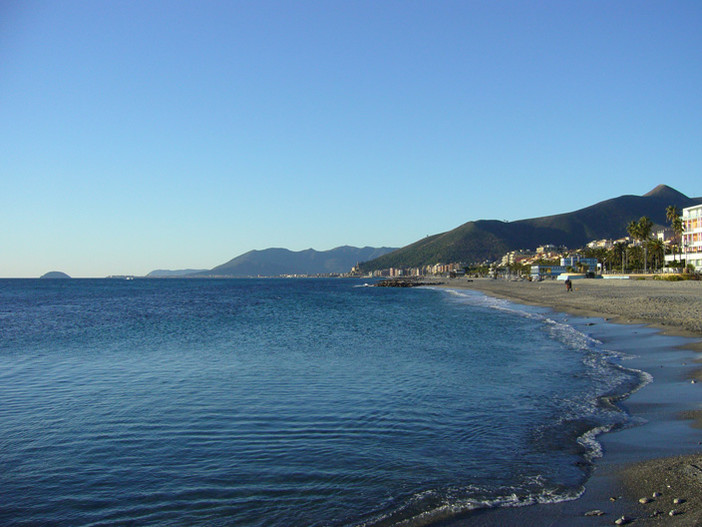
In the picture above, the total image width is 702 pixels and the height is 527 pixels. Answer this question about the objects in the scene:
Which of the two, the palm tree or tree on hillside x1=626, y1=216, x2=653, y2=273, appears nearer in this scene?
tree on hillside x1=626, y1=216, x2=653, y2=273

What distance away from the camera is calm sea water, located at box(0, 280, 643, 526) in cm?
780

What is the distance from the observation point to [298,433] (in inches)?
435

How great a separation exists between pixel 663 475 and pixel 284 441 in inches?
256

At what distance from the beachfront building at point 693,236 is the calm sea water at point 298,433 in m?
84.4

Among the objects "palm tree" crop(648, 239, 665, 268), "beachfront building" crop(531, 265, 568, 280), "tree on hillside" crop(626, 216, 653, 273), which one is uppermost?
"tree on hillside" crop(626, 216, 653, 273)

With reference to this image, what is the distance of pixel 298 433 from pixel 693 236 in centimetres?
10476

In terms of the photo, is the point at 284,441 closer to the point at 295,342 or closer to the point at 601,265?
the point at 295,342

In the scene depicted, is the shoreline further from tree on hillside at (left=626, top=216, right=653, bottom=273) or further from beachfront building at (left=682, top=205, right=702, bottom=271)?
tree on hillside at (left=626, top=216, right=653, bottom=273)

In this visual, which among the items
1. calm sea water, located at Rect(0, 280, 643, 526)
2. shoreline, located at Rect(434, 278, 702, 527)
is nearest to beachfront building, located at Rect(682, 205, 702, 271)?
calm sea water, located at Rect(0, 280, 643, 526)

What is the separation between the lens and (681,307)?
110 feet

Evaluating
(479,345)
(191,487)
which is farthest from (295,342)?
(191,487)

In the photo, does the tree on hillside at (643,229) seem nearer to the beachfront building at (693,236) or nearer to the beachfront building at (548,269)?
the beachfront building at (693,236)

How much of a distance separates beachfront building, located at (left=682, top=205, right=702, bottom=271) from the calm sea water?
84.4 meters

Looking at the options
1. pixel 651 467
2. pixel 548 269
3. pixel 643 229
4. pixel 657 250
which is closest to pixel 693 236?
pixel 643 229
